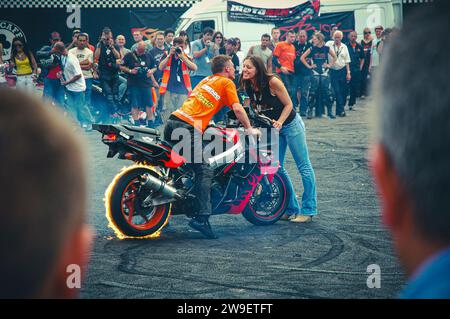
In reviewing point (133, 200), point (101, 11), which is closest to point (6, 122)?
point (133, 200)

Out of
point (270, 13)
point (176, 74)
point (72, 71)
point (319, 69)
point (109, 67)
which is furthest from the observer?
point (270, 13)

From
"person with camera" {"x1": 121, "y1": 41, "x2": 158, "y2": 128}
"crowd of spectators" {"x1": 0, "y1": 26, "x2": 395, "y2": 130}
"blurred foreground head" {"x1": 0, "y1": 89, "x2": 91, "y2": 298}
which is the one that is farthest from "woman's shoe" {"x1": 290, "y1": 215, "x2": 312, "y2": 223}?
"person with camera" {"x1": 121, "y1": 41, "x2": 158, "y2": 128}

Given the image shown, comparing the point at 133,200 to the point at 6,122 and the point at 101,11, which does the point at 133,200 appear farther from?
the point at 101,11

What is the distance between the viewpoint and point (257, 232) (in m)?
7.15

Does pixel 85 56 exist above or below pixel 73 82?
above

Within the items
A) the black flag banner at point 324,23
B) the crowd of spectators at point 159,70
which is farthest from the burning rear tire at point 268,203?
the black flag banner at point 324,23

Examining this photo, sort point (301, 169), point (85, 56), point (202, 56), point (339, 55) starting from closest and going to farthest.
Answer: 1. point (301, 169)
2. point (202, 56)
3. point (85, 56)
4. point (339, 55)

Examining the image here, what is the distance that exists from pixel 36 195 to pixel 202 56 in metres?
16.1

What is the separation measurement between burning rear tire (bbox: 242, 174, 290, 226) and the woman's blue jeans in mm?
86

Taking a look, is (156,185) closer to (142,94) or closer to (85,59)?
(142,94)

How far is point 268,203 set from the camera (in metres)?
7.52

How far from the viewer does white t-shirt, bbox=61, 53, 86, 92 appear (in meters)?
15.8

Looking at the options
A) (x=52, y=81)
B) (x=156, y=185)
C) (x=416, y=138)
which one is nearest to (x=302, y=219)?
(x=156, y=185)

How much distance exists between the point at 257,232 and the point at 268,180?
601mm
